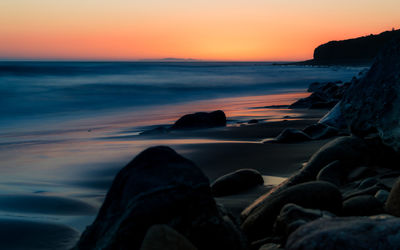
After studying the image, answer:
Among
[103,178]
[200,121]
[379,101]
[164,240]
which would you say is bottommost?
[103,178]

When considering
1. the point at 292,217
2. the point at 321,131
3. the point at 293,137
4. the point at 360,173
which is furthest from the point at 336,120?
the point at 292,217

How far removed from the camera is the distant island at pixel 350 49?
102 meters

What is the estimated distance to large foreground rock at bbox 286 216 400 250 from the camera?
151 centimetres

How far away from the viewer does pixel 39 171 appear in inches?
194

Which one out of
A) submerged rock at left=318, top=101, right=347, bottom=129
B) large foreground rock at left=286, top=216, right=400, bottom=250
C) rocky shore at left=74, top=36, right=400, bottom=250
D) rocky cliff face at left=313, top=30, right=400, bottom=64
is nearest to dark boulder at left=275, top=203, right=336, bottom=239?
rocky shore at left=74, top=36, right=400, bottom=250

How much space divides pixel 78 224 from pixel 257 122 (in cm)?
577

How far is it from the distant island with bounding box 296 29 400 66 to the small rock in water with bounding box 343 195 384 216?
10322 centimetres

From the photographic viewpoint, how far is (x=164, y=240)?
171cm

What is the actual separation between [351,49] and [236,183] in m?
109

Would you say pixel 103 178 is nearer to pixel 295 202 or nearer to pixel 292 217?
pixel 295 202

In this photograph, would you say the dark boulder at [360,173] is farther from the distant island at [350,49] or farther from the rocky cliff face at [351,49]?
the rocky cliff face at [351,49]

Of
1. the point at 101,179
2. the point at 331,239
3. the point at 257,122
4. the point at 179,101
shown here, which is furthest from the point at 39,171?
the point at 179,101

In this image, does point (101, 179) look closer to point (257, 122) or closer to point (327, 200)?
point (327, 200)

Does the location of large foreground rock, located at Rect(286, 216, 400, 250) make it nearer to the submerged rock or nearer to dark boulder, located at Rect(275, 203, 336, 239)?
dark boulder, located at Rect(275, 203, 336, 239)
